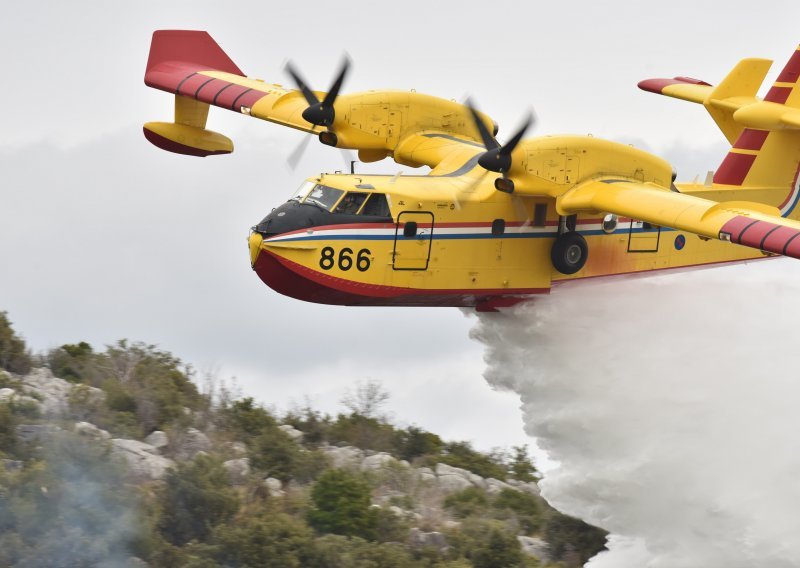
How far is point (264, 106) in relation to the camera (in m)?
26.4

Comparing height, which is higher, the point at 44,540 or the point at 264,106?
the point at 264,106

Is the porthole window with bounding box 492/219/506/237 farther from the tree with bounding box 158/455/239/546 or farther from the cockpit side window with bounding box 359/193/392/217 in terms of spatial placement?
the tree with bounding box 158/455/239/546

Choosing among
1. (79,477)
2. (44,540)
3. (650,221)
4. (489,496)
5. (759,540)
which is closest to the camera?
(650,221)

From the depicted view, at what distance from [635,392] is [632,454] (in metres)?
0.96

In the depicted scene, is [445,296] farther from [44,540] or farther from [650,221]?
[44,540]

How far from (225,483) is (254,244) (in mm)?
10049

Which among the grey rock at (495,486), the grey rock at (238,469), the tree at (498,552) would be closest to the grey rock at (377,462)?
the grey rock at (495,486)

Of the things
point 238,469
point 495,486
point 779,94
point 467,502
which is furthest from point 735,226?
point 495,486

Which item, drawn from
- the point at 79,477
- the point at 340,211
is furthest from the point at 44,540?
the point at 340,211

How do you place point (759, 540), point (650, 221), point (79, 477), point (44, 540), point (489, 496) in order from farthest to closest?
point (489, 496)
point (79, 477)
point (44, 540)
point (759, 540)
point (650, 221)

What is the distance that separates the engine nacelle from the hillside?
597 centimetres

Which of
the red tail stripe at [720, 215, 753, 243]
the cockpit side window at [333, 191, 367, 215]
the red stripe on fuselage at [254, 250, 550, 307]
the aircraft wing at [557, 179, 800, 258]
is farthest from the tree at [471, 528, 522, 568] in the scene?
the red tail stripe at [720, 215, 753, 243]

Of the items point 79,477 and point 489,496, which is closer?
point 79,477

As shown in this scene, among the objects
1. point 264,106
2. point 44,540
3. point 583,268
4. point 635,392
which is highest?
point 264,106
